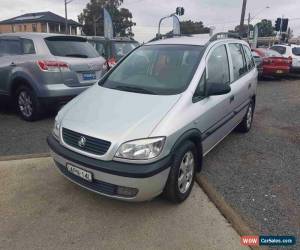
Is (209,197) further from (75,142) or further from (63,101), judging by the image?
(63,101)

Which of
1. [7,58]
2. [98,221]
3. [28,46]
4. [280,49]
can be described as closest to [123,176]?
[98,221]

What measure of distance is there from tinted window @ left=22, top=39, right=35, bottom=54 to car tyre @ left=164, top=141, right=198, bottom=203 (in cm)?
396

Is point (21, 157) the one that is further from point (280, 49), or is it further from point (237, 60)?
point (280, 49)

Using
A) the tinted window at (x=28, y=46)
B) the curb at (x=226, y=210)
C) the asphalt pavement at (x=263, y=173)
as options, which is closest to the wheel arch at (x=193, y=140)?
Answer: the curb at (x=226, y=210)

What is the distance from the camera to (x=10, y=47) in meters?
6.40

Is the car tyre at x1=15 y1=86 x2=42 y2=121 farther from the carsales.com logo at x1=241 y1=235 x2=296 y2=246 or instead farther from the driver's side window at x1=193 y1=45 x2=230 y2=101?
the carsales.com logo at x1=241 y1=235 x2=296 y2=246

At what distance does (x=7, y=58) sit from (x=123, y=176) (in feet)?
15.5

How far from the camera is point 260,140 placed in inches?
217

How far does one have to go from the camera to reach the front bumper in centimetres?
277

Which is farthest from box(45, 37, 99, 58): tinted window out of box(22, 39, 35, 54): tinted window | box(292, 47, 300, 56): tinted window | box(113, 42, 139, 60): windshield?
box(292, 47, 300, 56): tinted window

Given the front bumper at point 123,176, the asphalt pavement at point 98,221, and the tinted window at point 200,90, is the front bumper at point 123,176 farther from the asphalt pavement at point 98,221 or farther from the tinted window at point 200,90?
the tinted window at point 200,90

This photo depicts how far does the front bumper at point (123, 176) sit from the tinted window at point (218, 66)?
146cm

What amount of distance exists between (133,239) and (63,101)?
3695 millimetres

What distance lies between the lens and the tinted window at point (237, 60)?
487 cm
